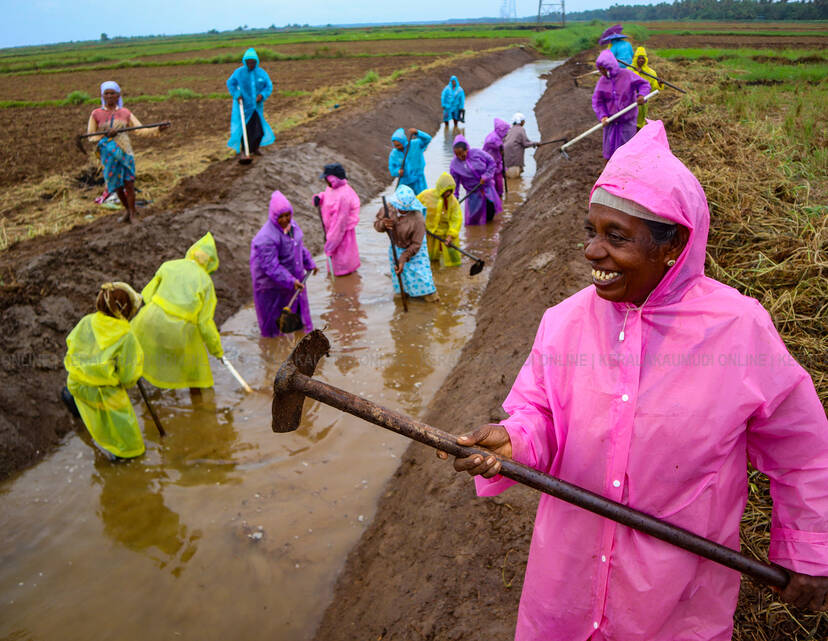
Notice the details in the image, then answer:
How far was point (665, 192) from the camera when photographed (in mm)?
1485

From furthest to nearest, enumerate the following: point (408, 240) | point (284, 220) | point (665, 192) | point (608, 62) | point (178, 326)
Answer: point (608, 62), point (408, 240), point (284, 220), point (178, 326), point (665, 192)

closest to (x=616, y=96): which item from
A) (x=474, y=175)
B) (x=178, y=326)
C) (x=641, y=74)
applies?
(x=641, y=74)

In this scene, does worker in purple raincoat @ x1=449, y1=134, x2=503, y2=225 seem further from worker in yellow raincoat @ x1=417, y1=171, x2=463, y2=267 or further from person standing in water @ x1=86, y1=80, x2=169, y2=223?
person standing in water @ x1=86, y1=80, x2=169, y2=223

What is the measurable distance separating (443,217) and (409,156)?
1529mm

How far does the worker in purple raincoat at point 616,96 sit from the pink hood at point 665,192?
6.68 m

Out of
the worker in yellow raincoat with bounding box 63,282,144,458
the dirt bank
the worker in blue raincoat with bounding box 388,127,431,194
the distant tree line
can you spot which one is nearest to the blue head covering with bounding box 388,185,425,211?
the worker in blue raincoat with bounding box 388,127,431,194

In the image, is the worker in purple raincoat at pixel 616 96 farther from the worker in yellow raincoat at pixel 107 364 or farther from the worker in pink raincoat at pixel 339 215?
the worker in yellow raincoat at pixel 107 364

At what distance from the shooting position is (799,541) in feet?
5.02

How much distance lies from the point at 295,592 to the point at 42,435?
2.87m

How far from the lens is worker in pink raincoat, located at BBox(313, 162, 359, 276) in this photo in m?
7.82

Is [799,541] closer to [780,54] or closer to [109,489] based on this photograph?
[109,489]

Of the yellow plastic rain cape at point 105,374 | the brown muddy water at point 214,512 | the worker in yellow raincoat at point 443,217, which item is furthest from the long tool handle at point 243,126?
the yellow plastic rain cape at point 105,374

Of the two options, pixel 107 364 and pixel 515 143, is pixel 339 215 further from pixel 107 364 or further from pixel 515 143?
pixel 515 143

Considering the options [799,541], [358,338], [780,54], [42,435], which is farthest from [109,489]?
[780,54]
